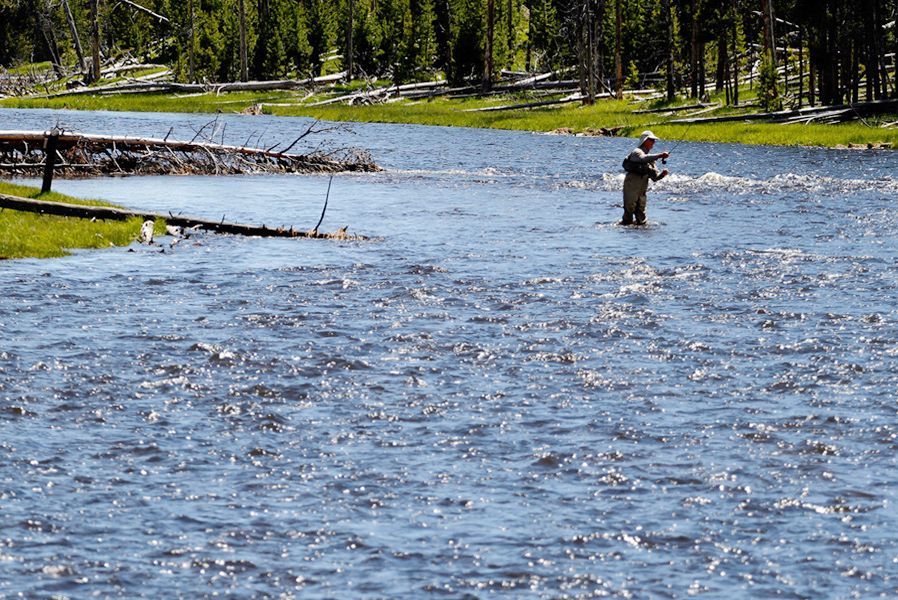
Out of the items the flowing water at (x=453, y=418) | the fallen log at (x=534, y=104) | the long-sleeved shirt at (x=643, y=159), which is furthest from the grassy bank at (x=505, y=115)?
the flowing water at (x=453, y=418)

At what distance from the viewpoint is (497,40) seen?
102188 millimetres

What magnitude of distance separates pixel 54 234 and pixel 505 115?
5754cm

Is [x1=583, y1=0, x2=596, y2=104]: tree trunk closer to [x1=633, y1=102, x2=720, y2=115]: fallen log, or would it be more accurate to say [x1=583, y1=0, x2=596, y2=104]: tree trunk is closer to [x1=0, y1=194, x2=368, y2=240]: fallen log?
[x1=633, y1=102, x2=720, y2=115]: fallen log

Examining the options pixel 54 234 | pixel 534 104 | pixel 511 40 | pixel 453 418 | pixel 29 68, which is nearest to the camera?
pixel 453 418

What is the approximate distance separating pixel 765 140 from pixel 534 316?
41139 millimetres

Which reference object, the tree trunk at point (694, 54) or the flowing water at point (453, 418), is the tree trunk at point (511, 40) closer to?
the tree trunk at point (694, 54)

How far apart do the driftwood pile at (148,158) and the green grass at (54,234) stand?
12202mm

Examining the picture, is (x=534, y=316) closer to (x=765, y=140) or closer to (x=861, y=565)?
(x=861, y=565)

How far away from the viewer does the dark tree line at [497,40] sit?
69312mm

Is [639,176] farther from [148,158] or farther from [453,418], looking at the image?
[148,158]

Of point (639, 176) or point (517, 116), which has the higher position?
point (517, 116)

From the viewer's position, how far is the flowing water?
30.8 feet

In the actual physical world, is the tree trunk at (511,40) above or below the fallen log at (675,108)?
above

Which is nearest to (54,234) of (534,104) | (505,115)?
(505,115)
